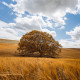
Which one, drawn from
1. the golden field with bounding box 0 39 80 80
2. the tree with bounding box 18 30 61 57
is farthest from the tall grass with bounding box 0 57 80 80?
the tree with bounding box 18 30 61 57

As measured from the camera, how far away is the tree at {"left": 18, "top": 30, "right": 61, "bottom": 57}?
1764 cm

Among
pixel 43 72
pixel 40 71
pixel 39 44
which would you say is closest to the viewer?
pixel 40 71

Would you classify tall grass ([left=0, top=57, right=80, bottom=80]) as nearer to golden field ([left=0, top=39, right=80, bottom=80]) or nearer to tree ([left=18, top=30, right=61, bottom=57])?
golden field ([left=0, top=39, right=80, bottom=80])

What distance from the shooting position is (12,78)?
1.93 metres

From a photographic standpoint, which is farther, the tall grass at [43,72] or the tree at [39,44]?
the tree at [39,44]

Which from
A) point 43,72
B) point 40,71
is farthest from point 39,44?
point 40,71

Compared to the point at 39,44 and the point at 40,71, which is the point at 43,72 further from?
the point at 39,44

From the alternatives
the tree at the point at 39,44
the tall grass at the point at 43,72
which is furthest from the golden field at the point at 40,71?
the tree at the point at 39,44

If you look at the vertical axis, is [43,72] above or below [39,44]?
below

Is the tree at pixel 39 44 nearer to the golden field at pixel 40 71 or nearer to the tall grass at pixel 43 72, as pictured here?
the golden field at pixel 40 71

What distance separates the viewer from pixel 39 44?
17797 mm

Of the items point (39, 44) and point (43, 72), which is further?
point (39, 44)

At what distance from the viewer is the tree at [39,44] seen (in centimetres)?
1764

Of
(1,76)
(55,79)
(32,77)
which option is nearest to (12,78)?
(1,76)
